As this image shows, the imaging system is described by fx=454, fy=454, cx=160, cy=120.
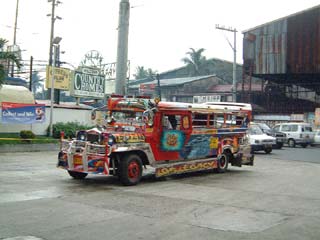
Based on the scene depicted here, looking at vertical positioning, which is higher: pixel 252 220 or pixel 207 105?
pixel 207 105

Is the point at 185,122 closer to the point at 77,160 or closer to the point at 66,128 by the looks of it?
the point at 77,160

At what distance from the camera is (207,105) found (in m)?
14.8

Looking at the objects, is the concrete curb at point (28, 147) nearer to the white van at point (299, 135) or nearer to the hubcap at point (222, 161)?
the hubcap at point (222, 161)

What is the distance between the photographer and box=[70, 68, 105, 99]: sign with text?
2861 cm

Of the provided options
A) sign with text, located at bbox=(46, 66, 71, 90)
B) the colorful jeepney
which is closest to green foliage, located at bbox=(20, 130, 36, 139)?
sign with text, located at bbox=(46, 66, 71, 90)

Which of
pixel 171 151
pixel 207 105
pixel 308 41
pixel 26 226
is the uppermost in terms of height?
pixel 308 41

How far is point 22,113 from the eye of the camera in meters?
22.9

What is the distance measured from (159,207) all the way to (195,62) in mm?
63789

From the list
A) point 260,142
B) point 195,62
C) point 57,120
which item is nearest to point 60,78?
point 57,120

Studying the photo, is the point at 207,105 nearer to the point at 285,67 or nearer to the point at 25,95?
the point at 25,95

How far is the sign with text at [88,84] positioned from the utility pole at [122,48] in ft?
29.5

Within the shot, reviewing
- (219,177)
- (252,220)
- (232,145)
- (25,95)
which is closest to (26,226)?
(252,220)

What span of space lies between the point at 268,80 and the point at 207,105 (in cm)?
3636

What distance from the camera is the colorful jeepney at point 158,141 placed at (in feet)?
38.4
